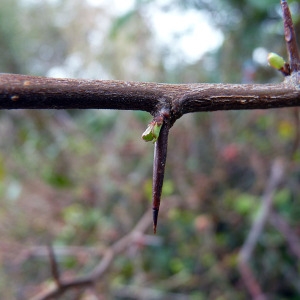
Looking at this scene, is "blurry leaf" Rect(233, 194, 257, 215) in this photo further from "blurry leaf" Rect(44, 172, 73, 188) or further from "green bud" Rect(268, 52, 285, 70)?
"green bud" Rect(268, 52, 285, 70)

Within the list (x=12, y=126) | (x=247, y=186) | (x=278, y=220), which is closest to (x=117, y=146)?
(x=247, y=186)

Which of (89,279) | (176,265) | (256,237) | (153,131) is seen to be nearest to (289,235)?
(256,237)

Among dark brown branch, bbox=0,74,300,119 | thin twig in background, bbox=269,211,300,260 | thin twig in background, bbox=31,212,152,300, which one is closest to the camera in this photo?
dark brown branch, bbox=0,74,300,119

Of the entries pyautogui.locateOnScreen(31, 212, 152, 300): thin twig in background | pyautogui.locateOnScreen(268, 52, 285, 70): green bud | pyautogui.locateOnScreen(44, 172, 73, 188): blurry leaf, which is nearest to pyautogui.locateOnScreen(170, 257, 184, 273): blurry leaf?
pyautogui.locateOnScreen(31, 212, 152, 300): thin twig in background

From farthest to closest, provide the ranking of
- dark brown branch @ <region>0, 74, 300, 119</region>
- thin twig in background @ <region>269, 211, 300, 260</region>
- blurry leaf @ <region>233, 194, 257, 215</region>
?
blurry leaf @ <region>233, 194, 257, 215</region> → thin twig in background @ <region>269, 211, 300, 260</region> → dark brown branch @ <region>0, 74, 300, 119</region>

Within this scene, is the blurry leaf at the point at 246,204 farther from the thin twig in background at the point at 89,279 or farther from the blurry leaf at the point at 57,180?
the blurry leaf at the point at 57,180

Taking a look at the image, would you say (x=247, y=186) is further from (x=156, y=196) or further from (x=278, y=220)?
(x=156, y=196)

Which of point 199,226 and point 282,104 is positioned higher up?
point 282,104

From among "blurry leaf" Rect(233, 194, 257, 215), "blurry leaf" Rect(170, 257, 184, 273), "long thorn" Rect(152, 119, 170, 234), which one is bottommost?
"blurry leaf" Rect(170, 257, 184, 273)
